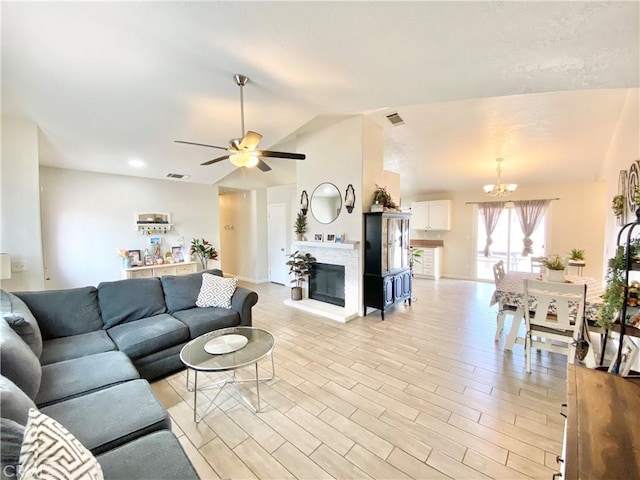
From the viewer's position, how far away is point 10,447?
94 centimetres

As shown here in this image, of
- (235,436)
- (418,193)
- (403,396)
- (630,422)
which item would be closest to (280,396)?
(235,436)

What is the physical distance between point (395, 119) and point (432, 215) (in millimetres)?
4036

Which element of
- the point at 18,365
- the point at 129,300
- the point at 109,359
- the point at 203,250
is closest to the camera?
the point at 18,365

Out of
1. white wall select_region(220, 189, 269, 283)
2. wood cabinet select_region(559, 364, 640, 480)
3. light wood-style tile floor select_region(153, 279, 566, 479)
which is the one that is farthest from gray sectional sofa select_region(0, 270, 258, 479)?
white wall select_region(220, 189, 269, 283)

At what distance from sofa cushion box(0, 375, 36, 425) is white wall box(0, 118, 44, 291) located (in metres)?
2.90

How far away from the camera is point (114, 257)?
4891 mm

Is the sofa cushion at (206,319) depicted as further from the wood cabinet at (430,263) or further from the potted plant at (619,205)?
the wood cabinet at (430,263)

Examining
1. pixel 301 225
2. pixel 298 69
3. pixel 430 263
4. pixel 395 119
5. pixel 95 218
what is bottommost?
pixel 430 263

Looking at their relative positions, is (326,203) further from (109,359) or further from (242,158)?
(109,359)

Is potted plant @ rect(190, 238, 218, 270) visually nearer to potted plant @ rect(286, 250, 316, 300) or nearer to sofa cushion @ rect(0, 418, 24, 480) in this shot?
potted plant @ rect(286, 250, 316, 300)

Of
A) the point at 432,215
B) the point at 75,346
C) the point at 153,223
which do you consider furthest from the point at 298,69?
the point at 432,215

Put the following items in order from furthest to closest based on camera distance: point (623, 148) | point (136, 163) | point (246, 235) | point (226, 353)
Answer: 1. point (246, 235)
2. point (136, 163)
3. point (623, 148)
4. point (226, 353)

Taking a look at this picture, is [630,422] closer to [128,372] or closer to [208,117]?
[128,372]

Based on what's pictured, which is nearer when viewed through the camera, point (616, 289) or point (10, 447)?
point (10, 447)
